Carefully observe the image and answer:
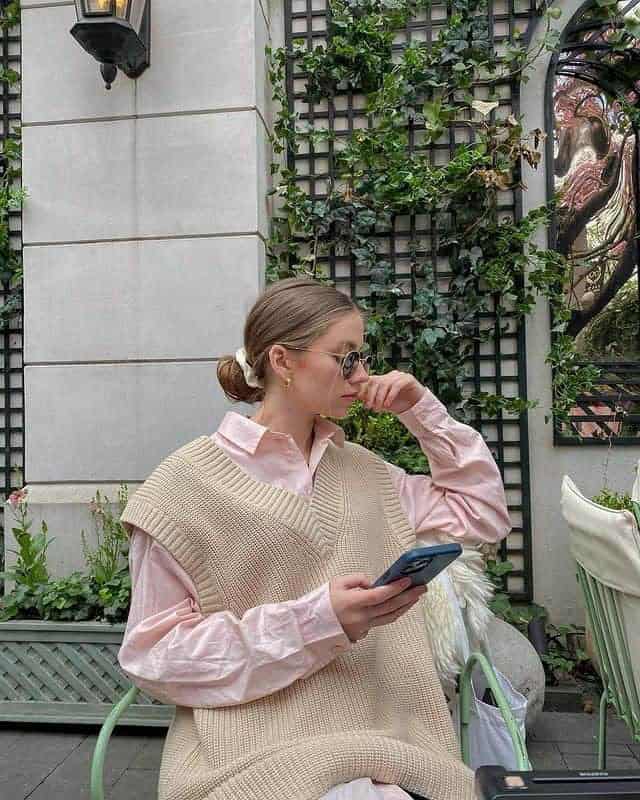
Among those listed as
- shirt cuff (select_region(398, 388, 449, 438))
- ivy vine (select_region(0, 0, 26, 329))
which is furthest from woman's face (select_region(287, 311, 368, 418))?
ivy vine (select_region(0, 0, 26, 329))

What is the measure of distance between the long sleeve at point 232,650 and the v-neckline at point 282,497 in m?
0.18

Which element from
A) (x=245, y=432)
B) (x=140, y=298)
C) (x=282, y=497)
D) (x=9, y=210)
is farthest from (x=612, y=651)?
(x=9, y=210)

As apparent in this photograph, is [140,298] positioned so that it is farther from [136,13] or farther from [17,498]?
[136,13]

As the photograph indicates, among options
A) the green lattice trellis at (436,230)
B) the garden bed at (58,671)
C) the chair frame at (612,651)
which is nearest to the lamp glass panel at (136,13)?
the green lattice trellis at (436,230)

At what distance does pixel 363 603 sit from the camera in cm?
123

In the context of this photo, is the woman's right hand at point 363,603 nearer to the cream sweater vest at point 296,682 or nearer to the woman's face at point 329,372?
the cream sweater vest at point 296,682

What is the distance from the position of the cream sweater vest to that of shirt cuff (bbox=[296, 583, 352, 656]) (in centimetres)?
13

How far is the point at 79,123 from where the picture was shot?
3.33 meters

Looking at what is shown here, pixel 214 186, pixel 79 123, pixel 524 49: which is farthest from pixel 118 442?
pixel 524 49

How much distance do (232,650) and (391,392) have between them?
71cm

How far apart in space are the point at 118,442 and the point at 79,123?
61.7 inches

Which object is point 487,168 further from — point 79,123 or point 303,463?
point 303,463

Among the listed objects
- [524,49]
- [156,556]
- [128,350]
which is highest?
[524,49]

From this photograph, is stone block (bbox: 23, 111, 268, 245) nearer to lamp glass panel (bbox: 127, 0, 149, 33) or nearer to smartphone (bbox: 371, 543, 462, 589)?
lamp glass panel (bbox: 127, 0, 149, 33)
